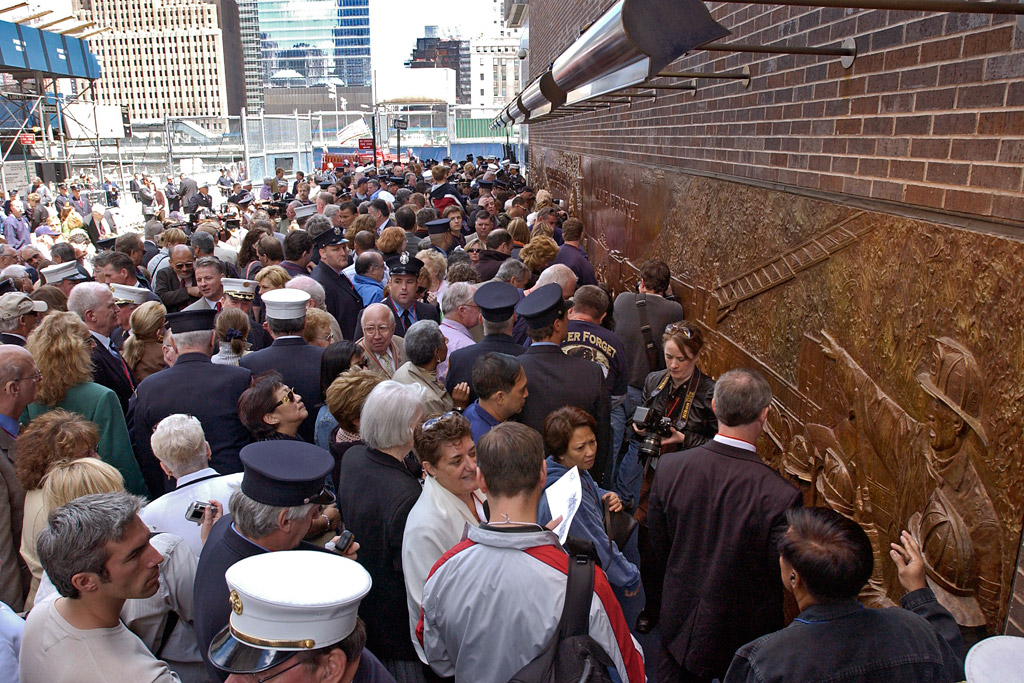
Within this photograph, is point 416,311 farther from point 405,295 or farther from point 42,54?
point 42,54

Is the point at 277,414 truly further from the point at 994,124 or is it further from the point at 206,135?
the point at 206,135

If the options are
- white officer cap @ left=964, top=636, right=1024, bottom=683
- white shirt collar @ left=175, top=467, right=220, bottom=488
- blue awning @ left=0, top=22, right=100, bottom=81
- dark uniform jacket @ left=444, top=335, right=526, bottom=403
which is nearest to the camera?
white officer cap @ left=964, top=636, right=1024, bottom=683

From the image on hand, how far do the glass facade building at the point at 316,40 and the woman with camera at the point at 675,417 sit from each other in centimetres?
16186

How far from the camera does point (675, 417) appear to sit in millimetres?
3750

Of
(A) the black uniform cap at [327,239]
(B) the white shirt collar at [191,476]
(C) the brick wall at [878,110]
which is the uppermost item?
(C) the brick wall at [878,110]

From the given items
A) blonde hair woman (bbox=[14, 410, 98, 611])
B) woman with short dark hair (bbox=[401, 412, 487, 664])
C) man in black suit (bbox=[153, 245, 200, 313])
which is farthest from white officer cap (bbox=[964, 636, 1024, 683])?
man in black suit (bbox=[153, 245, 200, 313])

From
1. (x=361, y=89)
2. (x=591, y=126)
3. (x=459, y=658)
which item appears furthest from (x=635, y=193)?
(x=361, y=89)

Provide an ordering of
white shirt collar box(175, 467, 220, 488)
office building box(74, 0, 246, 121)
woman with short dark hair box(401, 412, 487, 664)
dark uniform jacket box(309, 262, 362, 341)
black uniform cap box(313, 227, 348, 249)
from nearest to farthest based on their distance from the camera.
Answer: woman with short dark hair box(401, 412, 487, 664) < white shirt collar box(175, 467, 220, 488) < dark uniform jacket box(309, 262, 362, 341) < black uniform cap box(313, 227, 348, 249) < office building box(74, 0, 246, 121)

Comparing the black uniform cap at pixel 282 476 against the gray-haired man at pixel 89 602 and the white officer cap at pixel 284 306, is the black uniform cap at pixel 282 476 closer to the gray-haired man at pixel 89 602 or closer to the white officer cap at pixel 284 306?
the gray-haired man at pixel 89 602

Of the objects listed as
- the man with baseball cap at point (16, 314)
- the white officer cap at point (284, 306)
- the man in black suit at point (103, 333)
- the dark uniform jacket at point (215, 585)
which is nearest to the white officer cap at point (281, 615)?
the dark uniform jacket at point (215, 585)

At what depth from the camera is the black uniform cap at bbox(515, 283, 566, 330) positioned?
12.3 ft

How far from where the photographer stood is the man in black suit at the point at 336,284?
611 centimetres

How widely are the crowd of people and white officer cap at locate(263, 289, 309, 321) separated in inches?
0.7

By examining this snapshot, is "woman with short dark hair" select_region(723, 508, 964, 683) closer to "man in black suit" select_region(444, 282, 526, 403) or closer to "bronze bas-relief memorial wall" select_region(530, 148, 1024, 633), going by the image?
"bronze bas-relief memorial wall" select_region(530, 148, 1024, 633)
